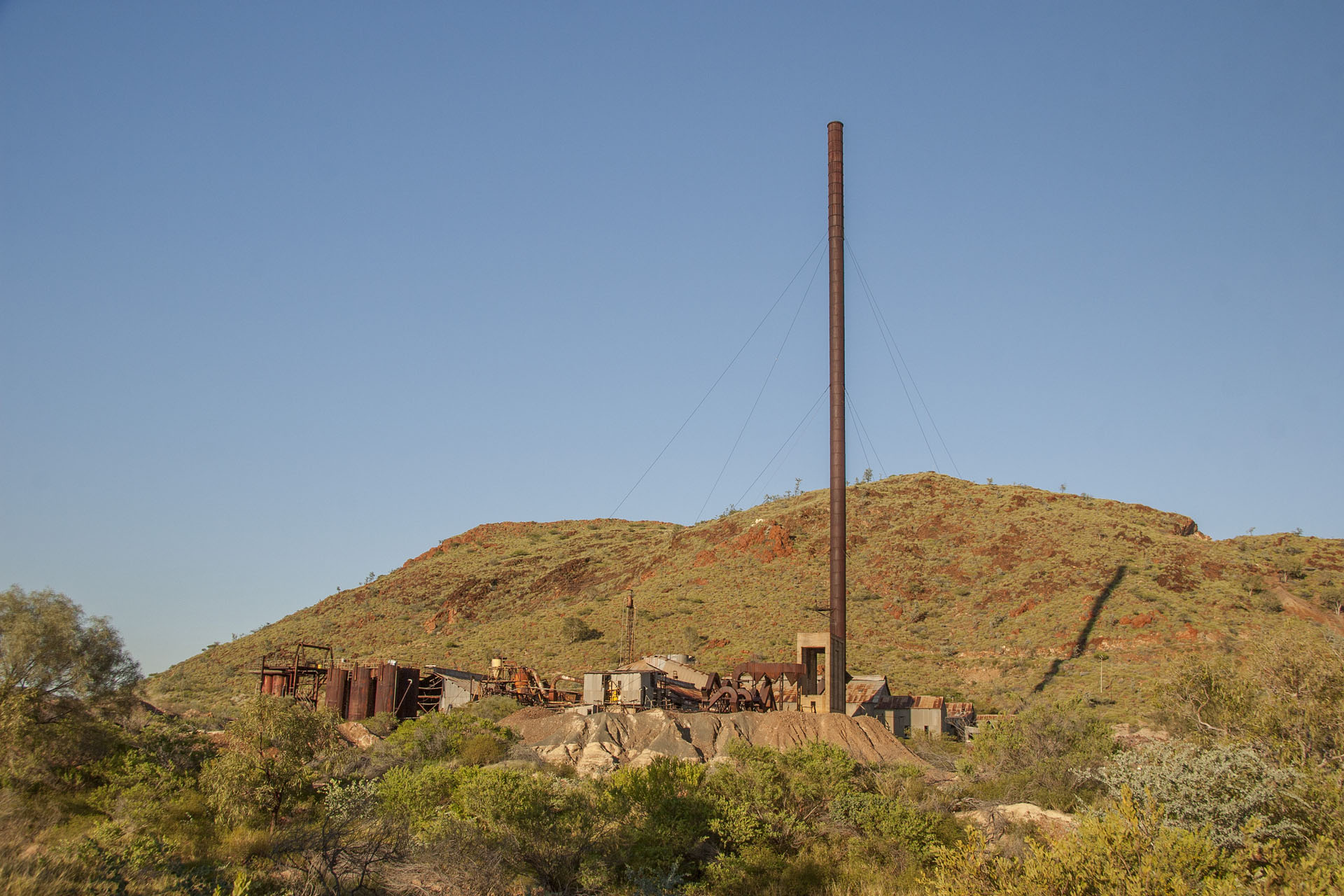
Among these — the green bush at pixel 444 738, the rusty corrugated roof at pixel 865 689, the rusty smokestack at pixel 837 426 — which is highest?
the rusty smokestack at pixel 837 426

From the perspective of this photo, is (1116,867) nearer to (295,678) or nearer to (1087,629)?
(295,678)

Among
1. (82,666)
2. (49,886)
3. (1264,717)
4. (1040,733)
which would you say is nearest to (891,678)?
(1040,733)

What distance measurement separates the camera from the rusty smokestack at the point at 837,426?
3666 cm

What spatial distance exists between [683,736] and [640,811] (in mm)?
13858

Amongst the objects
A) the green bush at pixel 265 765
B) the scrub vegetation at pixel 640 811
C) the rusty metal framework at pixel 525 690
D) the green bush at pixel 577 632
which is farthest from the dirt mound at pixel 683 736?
the green bush at pixel 577 632

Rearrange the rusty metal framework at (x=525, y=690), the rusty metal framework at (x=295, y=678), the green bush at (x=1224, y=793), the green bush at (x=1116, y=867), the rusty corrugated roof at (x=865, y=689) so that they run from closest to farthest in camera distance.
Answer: the green bush at (x=1116, y=867) < the green bush at (x=1224, y=793) < the rusty metal framework at (x=295, y=678) < the rusty metal framework at (x=525, y=690) < the rusty corrugated roof at (x=865, y=689)

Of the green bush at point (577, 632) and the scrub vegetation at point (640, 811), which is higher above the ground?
the green bush at point (577, 632)

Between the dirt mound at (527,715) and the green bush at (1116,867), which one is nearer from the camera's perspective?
the green bush at (1116,867)

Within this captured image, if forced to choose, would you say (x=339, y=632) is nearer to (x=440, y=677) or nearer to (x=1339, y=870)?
(x=440, y=677)

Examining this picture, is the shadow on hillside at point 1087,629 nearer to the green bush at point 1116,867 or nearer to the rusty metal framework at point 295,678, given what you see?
the rusty metal framework at point 295,678

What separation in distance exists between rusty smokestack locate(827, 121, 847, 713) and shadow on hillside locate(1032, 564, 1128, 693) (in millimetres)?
19406

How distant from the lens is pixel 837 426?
39219 mm

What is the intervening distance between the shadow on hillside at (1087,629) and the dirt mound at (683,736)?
69.5 feet

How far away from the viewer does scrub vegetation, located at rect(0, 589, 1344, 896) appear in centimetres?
1331
